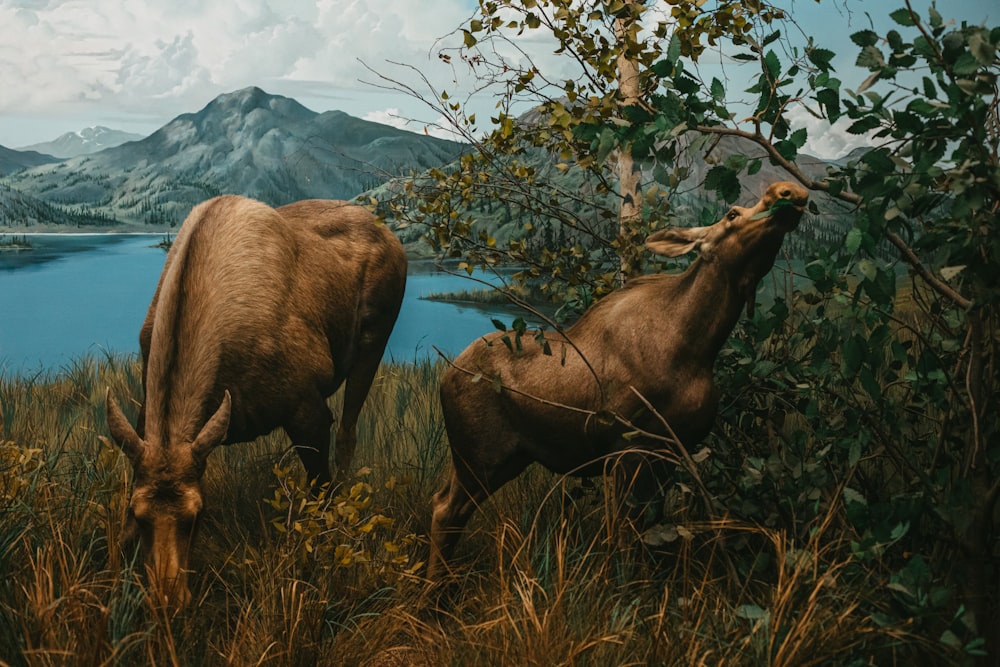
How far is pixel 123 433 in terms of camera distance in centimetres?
283

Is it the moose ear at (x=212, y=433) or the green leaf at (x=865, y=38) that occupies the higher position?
the green leaf at (x=865, y=38)

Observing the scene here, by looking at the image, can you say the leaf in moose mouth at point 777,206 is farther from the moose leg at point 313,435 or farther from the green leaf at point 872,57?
the moose leg at point 313,435

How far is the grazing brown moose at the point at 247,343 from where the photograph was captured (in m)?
2.84

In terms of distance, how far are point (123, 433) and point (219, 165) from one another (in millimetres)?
4825

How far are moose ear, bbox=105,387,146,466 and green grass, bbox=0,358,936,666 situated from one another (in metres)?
0.22

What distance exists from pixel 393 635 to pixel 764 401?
1560mm

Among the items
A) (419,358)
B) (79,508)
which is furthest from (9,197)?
(79,508)

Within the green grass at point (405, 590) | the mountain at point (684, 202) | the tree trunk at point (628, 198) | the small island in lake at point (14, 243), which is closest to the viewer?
the green grass at point (405, 590)

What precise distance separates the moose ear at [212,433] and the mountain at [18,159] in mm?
4942

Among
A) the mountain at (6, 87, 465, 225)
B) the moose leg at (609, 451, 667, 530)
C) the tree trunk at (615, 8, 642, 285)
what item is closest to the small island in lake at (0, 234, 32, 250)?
the mountain at (6, 87, 465, 225)

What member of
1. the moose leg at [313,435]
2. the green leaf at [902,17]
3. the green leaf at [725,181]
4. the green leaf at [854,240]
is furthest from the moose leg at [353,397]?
the green leaf at [902,17]

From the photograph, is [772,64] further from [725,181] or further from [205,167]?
[205,167]

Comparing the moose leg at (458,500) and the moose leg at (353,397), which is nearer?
the moose leg at (458,500)

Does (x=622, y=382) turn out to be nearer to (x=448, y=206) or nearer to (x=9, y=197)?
(x=448, y=206)
